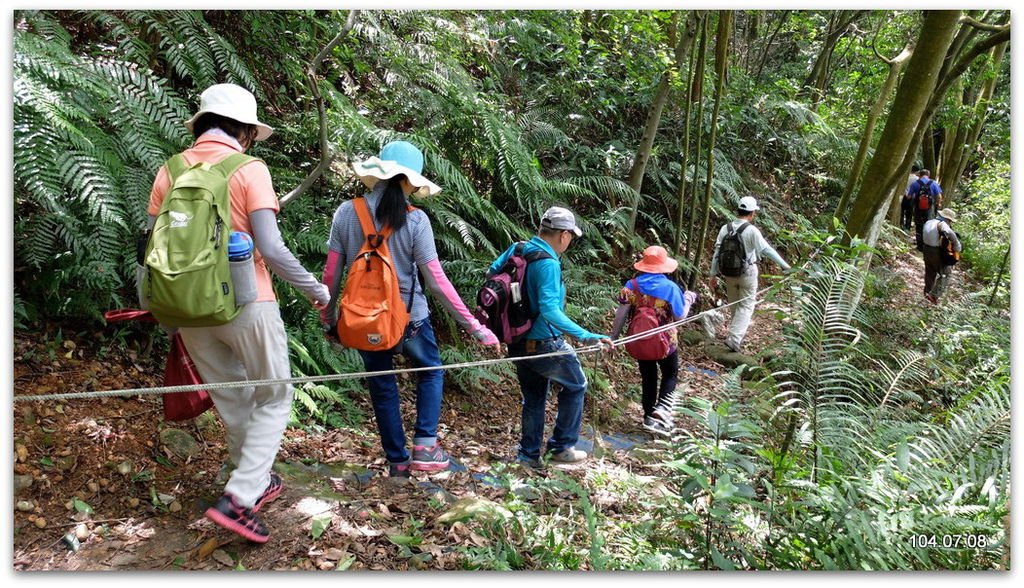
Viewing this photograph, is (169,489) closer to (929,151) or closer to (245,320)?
(245,320)

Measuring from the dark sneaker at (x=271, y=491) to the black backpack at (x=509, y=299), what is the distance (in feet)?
4.51

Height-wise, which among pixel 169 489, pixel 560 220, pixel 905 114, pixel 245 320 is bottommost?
pixel 169 489

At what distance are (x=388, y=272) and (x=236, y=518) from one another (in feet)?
3.90

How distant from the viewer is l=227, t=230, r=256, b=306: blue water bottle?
2.43 m

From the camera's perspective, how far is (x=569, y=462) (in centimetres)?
425

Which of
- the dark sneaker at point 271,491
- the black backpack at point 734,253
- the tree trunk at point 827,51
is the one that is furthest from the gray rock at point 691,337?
the tree trunk at point 827,51

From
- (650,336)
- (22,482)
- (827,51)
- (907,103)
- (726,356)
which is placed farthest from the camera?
(827,51)

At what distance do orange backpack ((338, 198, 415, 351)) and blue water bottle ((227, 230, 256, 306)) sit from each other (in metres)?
0.60

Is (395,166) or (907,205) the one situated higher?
(907,205)

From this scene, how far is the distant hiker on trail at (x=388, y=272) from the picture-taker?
3.04m

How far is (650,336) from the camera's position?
4.77m

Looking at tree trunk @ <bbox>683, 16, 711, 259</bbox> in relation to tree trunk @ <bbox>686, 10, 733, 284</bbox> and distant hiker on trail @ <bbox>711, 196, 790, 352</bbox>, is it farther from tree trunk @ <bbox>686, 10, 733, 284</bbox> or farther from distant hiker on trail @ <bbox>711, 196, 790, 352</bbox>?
distant hiker on trail @ <bbox>711, 196, 790, 352</bbox>

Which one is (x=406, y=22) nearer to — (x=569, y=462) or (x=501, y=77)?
(x=501, y=77)

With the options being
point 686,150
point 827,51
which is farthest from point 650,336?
point 827,51
